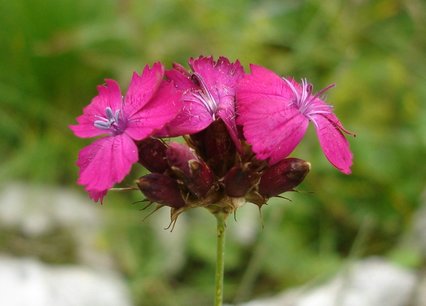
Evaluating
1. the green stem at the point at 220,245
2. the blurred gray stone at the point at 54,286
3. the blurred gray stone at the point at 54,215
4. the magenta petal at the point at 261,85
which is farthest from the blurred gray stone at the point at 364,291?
the magenta petal at the point at 261,85

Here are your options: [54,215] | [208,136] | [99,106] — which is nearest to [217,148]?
[208,136]

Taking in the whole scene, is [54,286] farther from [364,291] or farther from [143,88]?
[143,88]

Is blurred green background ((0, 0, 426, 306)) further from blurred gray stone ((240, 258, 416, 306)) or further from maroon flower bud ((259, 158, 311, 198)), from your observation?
maroon flower bud ((259, 158, 311, 198))

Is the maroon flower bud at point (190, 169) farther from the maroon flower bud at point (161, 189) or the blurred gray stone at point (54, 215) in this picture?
the blurred gray stone at point (54, 215)

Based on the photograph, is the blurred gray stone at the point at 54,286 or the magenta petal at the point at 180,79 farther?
the blurred gray stone at the point at 54,286

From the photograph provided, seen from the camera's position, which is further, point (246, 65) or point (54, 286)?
point (246, 65)

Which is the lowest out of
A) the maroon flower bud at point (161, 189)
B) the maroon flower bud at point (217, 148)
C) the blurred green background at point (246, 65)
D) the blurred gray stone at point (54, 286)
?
the blurred gray stone at point (54, 286)

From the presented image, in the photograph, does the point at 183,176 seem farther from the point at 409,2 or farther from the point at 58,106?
the point at 409,2
